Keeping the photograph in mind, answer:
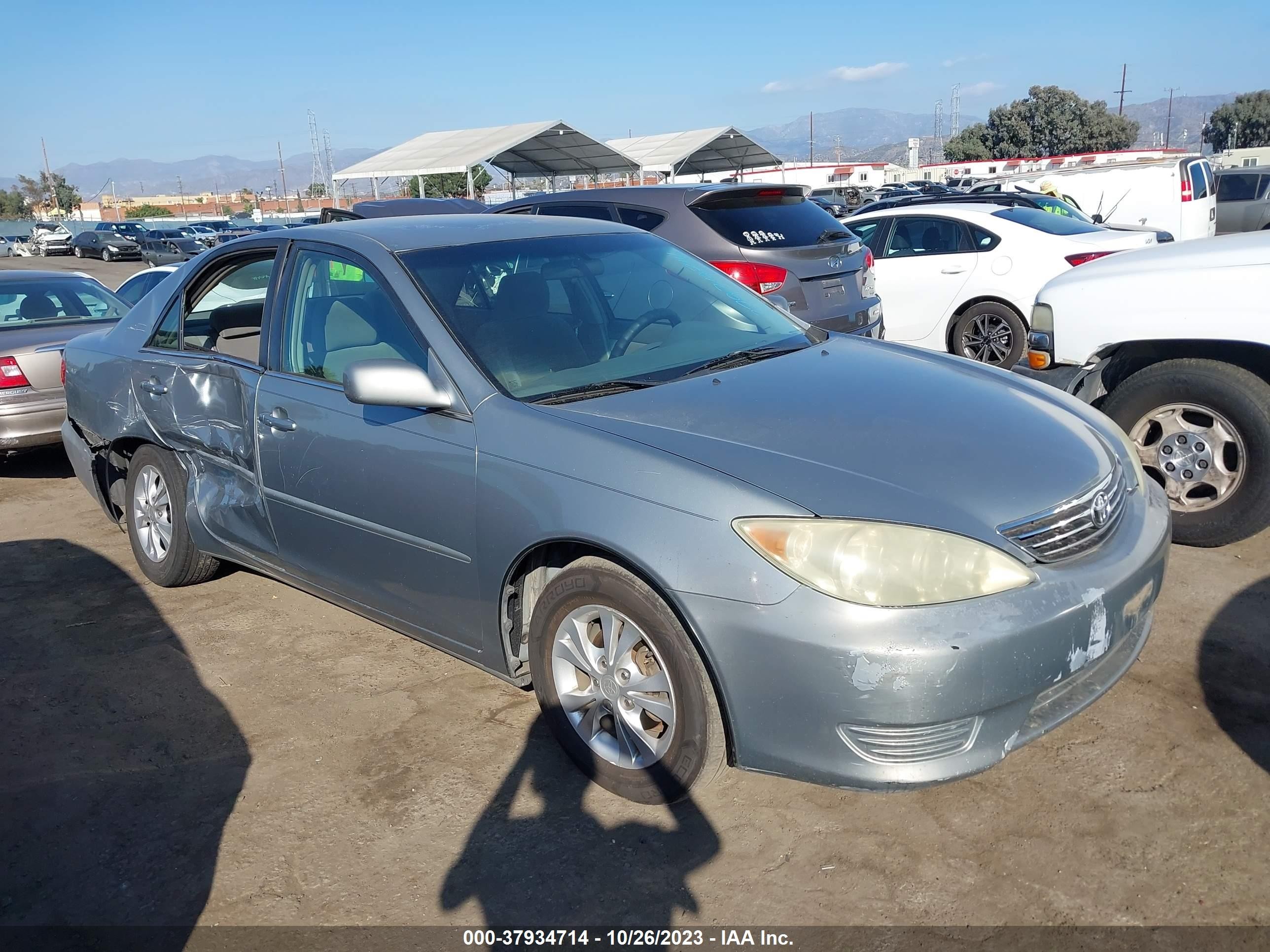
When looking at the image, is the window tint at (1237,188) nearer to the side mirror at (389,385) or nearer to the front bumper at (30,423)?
the front bumper at (30,423)

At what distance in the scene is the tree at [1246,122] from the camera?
84.6m

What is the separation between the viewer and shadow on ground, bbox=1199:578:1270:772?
10.6 ft

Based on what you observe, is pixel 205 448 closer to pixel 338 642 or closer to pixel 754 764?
pixel 338 642

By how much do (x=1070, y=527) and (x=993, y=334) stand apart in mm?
6487

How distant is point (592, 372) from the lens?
11.2 ft

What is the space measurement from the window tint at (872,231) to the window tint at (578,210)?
272cm

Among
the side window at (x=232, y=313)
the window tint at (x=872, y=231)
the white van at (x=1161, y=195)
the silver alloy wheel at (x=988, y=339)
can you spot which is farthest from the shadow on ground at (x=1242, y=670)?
the white van at (x=1161, y=195)

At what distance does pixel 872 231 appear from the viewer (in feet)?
32.2

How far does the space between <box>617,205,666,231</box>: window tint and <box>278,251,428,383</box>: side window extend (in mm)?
3612

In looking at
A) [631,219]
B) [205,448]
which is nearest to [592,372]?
[205,448]

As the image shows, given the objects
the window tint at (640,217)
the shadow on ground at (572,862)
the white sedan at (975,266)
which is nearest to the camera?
the shadow on ground at (572,862)

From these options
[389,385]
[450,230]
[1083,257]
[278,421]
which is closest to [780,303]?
[450,230]

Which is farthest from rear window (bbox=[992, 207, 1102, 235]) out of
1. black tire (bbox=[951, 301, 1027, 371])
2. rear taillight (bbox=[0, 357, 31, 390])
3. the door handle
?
rear taillight (bbox=[0, 357, 31, 390])

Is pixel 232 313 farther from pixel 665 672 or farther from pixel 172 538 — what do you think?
pixel 665 672
